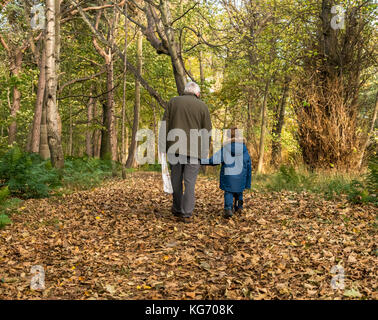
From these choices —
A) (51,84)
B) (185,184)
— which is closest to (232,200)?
(185,184)

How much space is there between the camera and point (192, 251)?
4.71 meters

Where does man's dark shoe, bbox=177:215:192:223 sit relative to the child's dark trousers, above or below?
below

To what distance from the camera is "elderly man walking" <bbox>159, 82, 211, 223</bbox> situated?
580 centimetres

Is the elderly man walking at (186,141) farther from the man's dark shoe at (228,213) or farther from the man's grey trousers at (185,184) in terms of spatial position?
the man's dark shoe at (228,213)

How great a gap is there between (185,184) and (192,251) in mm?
1432

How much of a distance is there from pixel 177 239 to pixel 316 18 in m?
9.96

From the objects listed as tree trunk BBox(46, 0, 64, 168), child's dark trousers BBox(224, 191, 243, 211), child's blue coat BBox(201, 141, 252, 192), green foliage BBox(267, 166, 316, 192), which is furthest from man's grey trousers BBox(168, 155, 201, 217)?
tree trunk BBox(46, 0, 64, 168)

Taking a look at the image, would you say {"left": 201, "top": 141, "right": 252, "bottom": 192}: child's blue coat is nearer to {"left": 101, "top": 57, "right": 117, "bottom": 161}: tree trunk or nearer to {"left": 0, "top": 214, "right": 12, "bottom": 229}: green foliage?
{"left": 0, "top": 214, "right": 12, "bottom": 229}: green foliage

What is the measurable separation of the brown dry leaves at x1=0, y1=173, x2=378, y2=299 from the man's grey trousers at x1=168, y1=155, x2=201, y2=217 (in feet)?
1.03

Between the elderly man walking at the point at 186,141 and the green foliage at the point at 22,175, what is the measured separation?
3762mm

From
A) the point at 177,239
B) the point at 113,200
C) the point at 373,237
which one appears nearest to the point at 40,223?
the point at 113,200

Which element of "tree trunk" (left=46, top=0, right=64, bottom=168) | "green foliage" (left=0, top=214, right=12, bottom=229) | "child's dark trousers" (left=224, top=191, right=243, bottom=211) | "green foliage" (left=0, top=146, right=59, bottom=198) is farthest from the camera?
"tree trunk" (left=46, top=0, right=64, bottom=168)

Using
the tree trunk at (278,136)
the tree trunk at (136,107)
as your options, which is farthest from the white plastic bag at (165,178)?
the tree trunk at (136,107)

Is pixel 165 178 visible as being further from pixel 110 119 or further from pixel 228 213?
pixel 110 119
